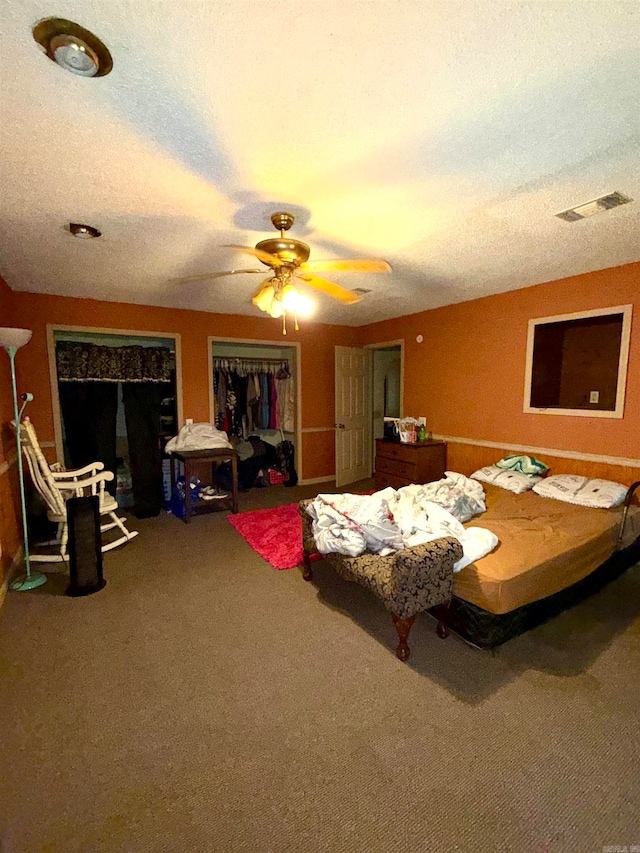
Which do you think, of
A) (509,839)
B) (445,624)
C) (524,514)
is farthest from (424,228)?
(509,839)

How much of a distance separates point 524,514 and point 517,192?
2101 millimetres

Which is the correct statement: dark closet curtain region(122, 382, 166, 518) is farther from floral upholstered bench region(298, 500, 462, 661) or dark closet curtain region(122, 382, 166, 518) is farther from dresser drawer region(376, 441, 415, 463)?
floral upholstered bench region(298, 500, 462, 661)

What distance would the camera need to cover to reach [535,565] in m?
2.03

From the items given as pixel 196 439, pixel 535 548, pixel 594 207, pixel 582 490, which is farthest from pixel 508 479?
pixel 196 439

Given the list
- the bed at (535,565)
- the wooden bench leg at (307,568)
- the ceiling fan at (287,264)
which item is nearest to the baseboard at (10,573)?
the wooden bench leg at (307,568)

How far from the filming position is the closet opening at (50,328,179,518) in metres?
4.12

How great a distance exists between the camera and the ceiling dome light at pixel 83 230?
2.26 metres

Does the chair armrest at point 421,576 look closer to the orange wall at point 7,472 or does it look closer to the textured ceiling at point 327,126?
the textured ceiling at point 327,126

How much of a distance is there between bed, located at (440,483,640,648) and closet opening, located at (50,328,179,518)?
3547 millimetres

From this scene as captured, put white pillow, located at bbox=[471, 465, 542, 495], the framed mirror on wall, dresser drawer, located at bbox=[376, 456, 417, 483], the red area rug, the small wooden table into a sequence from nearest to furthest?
1. the red area rug
2. white pillow, located at bbox=[471, 465, 542, 495]
3. the framed mirror on wall
4. the small wooden table
5. dresser drawer, located at bbox=[376, 456, 417, 483]

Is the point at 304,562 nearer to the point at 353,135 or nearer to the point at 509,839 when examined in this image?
the point at 509,839

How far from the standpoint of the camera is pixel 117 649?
211cm

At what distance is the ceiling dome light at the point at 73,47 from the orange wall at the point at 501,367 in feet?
11.9

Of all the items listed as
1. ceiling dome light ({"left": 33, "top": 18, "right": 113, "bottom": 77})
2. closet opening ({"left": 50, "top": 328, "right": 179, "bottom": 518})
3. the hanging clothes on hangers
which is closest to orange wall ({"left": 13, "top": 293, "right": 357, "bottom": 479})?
closet opening ({"left": 50, "top": 328, "right": 179, "bottom": 518})
